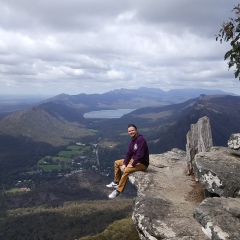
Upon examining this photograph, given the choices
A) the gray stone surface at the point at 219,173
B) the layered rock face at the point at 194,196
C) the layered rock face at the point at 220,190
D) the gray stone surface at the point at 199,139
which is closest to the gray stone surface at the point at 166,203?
the layered rock face at the point at 194,196

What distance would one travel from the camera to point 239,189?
64.7 feet

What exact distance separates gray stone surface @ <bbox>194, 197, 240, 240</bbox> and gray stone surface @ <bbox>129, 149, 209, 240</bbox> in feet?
5.30

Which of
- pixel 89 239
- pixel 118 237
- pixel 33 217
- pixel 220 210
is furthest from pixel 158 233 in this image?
pixel 33 217

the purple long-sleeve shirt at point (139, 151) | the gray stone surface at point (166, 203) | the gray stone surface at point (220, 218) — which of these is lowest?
the gray stone surface at point (166, 203)

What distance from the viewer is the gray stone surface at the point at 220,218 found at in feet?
45.5

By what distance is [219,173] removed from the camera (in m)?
20.8

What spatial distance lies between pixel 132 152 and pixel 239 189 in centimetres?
944

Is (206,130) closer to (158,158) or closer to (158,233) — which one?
(158,158)

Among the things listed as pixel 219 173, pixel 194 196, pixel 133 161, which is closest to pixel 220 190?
pixel 219 173

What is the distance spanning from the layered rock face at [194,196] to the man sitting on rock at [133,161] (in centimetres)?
92

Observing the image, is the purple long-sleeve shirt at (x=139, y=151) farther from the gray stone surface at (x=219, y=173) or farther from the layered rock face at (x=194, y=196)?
the gray stone surface at (x=219, y=173)

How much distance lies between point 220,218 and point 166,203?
20.8ft

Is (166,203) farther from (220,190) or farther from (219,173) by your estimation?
(219,173)

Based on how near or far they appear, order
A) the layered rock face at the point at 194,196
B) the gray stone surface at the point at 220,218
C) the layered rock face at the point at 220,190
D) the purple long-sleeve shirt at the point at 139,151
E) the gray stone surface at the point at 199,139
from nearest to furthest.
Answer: the gray stone surface at the point at 220,218, the layered rock face at the point at 220,190, the layered rock face at the point at 194,196, the purple long-sleeve shirt at the point at 139,151, the gray stone surface at the point at 199,139
